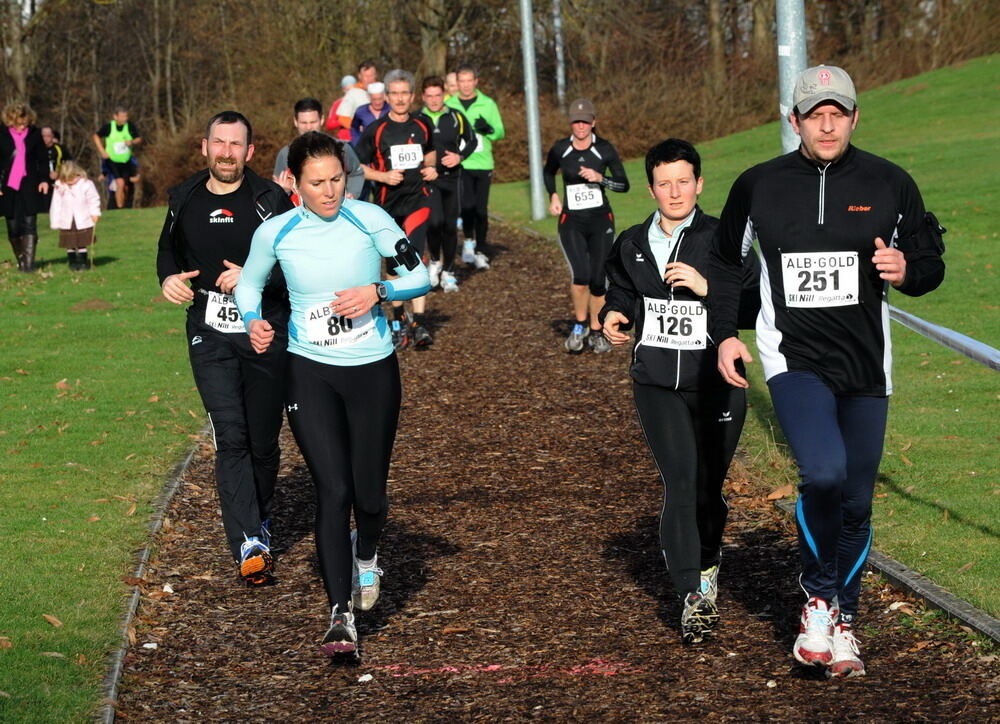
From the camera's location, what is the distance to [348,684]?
18.5 ft

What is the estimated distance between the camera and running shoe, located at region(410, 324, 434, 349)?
545 inches

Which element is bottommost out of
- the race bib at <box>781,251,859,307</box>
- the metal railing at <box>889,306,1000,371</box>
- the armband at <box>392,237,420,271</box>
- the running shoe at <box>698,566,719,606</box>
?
the running shoe at <box>698,566,719,606</box>

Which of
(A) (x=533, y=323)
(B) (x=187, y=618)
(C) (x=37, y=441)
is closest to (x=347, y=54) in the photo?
(A) (x=533, y=323)

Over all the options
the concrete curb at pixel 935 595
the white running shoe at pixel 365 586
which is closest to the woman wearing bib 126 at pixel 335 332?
the white running shoe at pixel 365 586

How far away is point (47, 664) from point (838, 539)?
3175mm

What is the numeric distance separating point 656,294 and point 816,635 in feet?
5.36

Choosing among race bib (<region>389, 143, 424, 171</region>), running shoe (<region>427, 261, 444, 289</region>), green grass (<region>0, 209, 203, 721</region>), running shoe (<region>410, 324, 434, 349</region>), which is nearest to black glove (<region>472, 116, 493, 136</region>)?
running shoe (<region>427, 261, 444, 289</region>)

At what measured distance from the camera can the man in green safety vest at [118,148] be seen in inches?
1230

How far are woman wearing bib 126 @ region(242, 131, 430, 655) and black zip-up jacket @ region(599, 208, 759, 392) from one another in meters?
0.87

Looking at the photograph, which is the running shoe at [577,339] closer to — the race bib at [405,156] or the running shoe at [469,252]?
the race bib at [405,156]

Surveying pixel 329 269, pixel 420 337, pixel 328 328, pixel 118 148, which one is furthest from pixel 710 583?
pixel 118 148

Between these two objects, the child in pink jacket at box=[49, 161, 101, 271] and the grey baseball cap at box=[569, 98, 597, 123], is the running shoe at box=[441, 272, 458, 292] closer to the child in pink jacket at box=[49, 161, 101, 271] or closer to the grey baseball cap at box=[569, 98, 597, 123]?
the grey baseball cap at box=[569, 98, 597, 123]

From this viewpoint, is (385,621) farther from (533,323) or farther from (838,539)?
(533,323)

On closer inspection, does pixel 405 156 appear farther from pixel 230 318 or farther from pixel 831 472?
pixel 831 472
